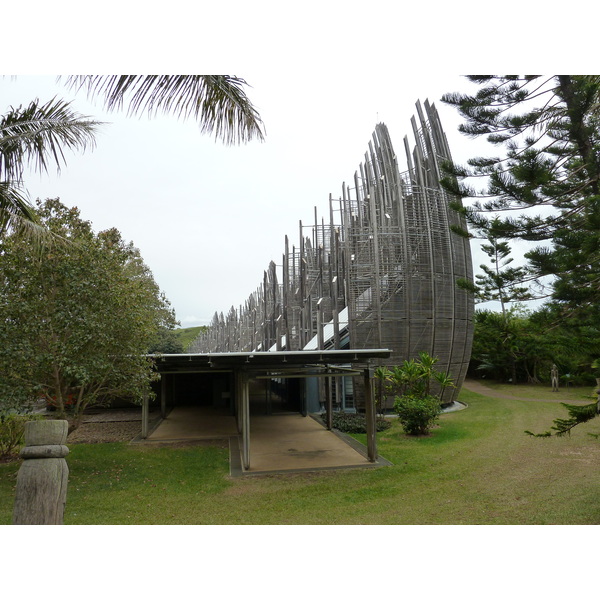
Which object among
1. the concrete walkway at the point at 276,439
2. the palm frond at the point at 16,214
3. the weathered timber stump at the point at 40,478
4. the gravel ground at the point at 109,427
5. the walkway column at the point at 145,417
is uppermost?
the palm frond at the point at 16,214

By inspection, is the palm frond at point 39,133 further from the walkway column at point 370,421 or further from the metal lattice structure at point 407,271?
the metal lattice structure at point 407,271

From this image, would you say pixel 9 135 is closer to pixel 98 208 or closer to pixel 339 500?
pixel 339 500

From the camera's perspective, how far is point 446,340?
16250 mm

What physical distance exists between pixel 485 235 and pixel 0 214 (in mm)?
6297

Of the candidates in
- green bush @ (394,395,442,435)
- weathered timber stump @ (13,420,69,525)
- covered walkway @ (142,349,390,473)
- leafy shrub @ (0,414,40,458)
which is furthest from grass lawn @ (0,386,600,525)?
weathered timber stump @ (13,420,69,525)

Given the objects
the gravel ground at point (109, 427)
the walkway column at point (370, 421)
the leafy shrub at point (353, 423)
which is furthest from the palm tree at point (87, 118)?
the leafy shrub at point (353, 423)

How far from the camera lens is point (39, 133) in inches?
231

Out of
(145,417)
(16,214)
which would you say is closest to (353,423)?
(145,417)

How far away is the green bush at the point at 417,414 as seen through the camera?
1177 centimetres

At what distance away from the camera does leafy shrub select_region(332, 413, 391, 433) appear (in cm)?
1288

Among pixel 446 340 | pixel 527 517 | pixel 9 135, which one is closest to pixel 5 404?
pixel 9 135

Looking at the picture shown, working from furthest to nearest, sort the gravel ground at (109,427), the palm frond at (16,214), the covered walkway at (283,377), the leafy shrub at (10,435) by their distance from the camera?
the gravel ground at (109,427)
the leafy shrub at (10,435)
the covered walkway at (283,377)
the palm frond at (16,214)

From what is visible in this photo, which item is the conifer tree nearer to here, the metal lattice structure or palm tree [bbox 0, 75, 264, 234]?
palm tree [bbox 0, 75, 264, 234]

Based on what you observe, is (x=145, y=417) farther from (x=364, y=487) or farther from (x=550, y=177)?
(x=550, y=177)
